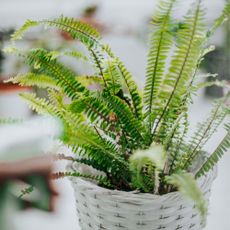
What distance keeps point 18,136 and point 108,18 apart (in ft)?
4.46

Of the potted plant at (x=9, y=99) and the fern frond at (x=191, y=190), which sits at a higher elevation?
the potted plant at (x=9, y=99)

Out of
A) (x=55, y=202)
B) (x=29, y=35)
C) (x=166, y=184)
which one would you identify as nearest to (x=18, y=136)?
(x=55, y=202)

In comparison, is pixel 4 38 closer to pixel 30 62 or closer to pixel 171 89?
pixel 30 62

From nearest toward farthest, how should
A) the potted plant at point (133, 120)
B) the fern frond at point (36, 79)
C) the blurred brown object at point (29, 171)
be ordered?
1. the potted plant at point (133, 120)
2. the fern frond at point (36, 79)
3. the blurred brown object at point (29, 171)

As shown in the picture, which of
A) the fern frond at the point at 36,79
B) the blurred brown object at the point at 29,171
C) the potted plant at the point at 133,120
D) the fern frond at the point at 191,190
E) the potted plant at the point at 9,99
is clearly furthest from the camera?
the potted plant at the point at 9,99

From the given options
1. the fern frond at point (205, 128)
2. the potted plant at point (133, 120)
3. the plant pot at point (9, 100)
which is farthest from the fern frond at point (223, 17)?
the plant pot at point (9, 100)

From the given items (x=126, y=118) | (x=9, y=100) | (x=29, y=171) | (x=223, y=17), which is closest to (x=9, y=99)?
(x=9, y=100)

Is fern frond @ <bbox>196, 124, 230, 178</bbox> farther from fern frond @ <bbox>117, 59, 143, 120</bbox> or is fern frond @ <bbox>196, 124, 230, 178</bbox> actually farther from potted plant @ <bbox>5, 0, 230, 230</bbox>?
fern frond @ <bbox>117, 59, 143, 120</bbox>

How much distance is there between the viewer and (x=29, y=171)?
3.52ft

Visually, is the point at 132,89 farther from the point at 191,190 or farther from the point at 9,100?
the point at 9,100

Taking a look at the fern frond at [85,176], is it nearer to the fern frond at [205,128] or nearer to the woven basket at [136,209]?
the woven basket at [136,209]

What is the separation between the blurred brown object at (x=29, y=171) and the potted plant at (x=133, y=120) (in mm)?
336

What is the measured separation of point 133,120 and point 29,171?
511mm

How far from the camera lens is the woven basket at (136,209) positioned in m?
0.63
